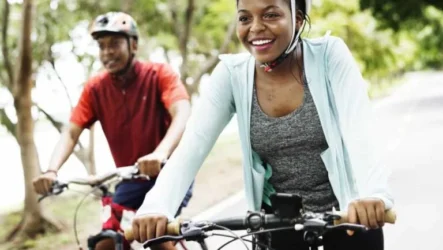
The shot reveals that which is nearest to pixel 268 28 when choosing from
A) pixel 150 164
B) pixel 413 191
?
pixel 150 164

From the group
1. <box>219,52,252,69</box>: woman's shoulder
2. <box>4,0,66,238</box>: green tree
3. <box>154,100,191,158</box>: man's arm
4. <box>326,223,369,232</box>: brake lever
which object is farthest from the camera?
<box>4,0,66,238</box>: green tree

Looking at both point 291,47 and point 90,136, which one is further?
point 90,136

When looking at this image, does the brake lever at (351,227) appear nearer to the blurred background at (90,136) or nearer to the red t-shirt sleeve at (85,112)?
the blurred background at (90,136)

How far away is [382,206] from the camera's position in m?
2.13

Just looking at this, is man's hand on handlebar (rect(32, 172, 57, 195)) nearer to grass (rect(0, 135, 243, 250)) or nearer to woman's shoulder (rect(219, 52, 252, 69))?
woman's shoulder (rect(219, 52, 252, 69))

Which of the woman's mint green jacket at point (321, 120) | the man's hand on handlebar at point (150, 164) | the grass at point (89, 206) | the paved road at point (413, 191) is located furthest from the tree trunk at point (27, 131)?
the woman's mint green jacket at point (321, 120)

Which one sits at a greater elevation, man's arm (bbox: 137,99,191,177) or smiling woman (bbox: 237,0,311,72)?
smiling woman (bbox: 237,0,311,72)

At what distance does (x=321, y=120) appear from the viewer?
256 centimetres

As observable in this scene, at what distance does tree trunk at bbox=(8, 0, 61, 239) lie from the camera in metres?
7.88

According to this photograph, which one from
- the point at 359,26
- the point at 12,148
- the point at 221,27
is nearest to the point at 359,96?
the point at 221,27

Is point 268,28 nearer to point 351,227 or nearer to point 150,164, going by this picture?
point 351,227

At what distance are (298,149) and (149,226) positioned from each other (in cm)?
69

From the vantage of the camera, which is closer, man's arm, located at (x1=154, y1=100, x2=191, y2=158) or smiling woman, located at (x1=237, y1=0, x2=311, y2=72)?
smiling woman, located at (x1=237, y1=0, x2=311, y2=72)

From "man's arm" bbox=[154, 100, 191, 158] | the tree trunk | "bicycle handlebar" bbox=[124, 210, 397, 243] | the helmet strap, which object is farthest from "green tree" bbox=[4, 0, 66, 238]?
"bicycle handlebar" bbox=[124, 210, 397, 243]
